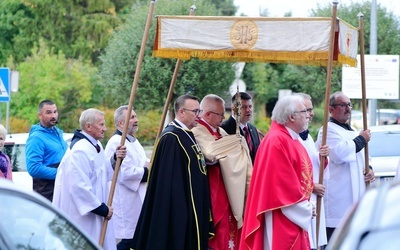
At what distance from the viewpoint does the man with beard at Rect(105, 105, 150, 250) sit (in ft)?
31.9

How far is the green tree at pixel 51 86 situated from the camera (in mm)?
36188

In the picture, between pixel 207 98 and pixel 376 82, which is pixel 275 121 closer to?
pixel 207 98

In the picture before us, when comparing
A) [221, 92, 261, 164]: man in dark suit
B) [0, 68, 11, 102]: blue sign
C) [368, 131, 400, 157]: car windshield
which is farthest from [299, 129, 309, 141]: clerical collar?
[0, 68, 11, 102]: blue sign

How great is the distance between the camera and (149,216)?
28.9 feet

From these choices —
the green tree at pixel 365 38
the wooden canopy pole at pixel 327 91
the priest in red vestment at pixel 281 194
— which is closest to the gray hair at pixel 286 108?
the priest in red vestment at pixel 281 194

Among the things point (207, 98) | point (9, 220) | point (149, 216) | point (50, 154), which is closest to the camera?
point (9, 220)

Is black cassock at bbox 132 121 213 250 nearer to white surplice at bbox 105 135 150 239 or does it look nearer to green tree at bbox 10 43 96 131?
white surplice at bbox 105 135 150 239

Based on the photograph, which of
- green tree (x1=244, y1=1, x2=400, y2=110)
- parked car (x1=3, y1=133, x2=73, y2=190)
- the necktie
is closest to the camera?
the necktie

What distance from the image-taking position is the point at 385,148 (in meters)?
14.7

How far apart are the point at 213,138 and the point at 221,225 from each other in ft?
2.82

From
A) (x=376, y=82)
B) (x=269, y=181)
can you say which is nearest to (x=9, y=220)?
(x=269, y=181)

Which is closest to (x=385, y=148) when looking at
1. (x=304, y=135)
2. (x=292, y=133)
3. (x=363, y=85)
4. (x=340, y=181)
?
(x=340, y=181)

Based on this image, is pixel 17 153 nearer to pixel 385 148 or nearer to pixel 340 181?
pixel 385 148

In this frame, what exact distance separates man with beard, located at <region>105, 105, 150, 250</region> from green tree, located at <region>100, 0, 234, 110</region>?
813 centimetres
